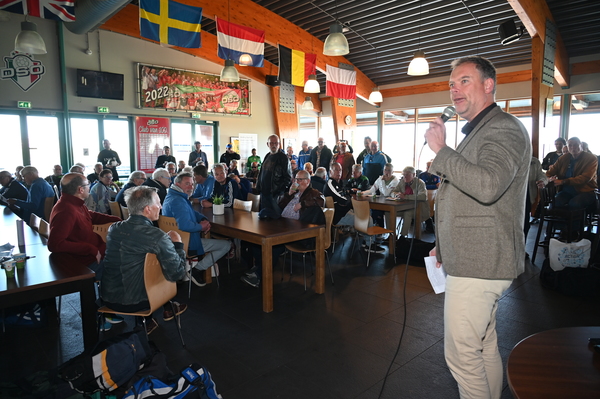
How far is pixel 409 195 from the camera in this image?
5867mm

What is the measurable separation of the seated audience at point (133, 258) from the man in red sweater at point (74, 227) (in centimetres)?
46

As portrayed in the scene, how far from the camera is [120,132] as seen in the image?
9.93 meters

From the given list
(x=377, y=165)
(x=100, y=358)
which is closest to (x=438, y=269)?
(x=100, y=358)

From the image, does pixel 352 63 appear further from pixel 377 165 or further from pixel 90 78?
pixel 90 78

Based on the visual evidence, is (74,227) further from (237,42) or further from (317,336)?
(237,42)

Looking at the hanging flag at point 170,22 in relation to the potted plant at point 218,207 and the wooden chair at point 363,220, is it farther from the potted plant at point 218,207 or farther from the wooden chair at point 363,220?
the wooden chair at point 363,220

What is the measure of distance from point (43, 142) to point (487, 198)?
10203mm

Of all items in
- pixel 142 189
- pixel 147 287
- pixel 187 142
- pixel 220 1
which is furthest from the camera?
pixel 187 142

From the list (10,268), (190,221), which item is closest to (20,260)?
(10,268)

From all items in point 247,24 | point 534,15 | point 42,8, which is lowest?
point 42,8

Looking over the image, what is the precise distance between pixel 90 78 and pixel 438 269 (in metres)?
9.85

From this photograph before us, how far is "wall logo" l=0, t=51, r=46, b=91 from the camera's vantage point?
27.1 feet

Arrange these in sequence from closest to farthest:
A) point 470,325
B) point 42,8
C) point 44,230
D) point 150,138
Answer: point 470,325 → point 44,230 → point 42,8 → point 150,138

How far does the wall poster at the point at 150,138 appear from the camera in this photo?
33.4 feet
